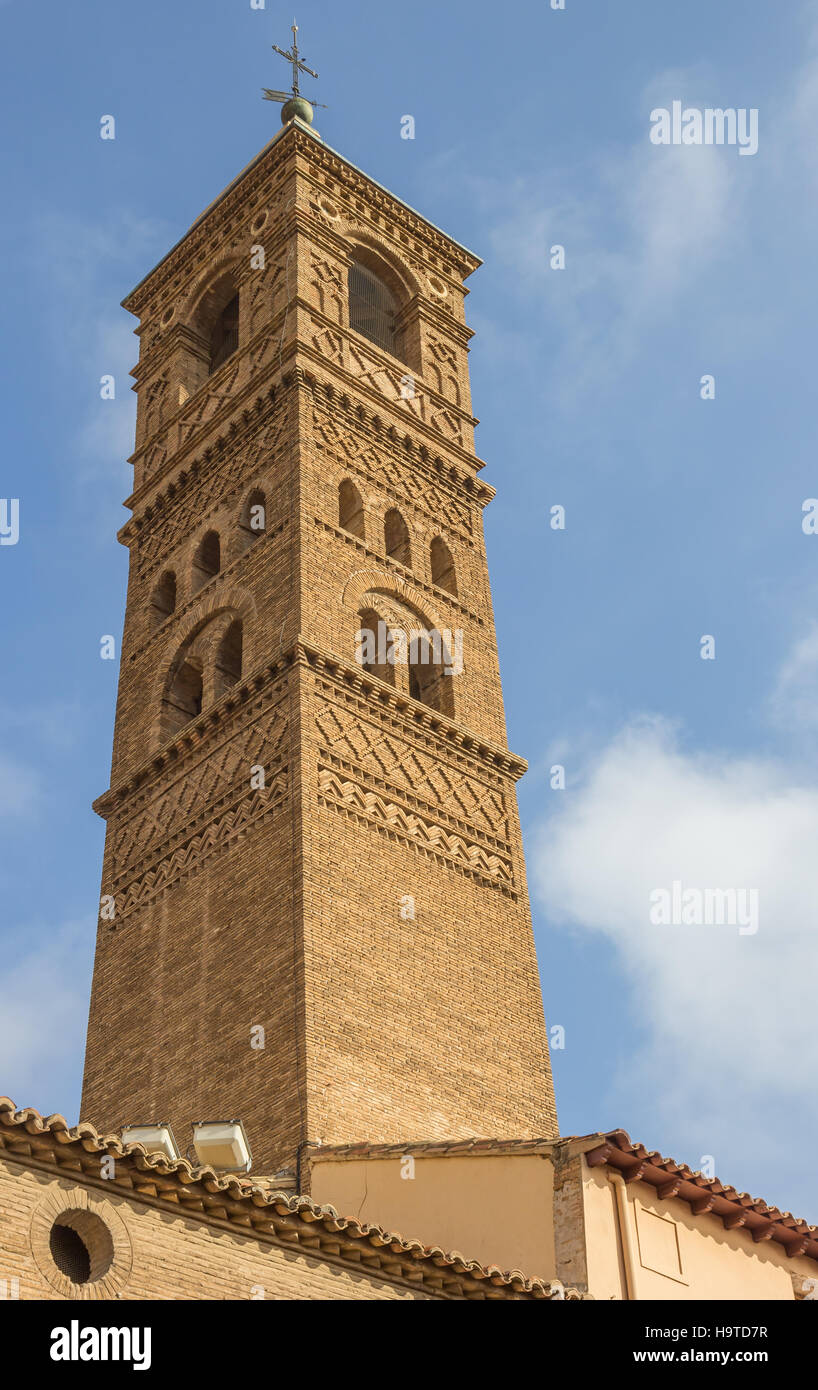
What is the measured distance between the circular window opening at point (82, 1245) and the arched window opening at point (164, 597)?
37.6ft

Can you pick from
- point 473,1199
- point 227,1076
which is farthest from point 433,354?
point 473,1199

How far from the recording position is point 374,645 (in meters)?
18.4

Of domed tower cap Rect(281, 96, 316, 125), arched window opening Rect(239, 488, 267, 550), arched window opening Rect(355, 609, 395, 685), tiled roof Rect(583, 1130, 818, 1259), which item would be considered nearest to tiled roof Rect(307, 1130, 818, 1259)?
tiled roof Rect(583, 1130, 818, 1259)

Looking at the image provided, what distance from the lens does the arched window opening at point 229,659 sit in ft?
60.9

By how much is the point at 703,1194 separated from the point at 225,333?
1429cm

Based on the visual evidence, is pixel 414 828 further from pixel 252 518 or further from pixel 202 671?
pixel 252 518

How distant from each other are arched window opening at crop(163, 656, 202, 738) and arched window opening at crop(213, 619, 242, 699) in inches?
16.5

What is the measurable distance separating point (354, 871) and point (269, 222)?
32.8 ft

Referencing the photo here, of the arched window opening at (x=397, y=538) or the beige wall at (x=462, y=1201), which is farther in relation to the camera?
the arched window opening at (x=397, y=538)

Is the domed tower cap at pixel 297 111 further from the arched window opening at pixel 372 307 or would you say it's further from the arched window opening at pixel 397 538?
the arched window opening at pixel 397 538

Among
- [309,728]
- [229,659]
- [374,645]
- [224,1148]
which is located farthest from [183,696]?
[224,1148]

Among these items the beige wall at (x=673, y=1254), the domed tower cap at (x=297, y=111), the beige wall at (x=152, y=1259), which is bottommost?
the beige wall at (x=152, y=1259)

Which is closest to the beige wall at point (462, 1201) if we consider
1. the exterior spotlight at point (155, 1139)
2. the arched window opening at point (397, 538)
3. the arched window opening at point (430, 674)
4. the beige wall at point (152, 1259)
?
the beige wall at point (152, 1259)
